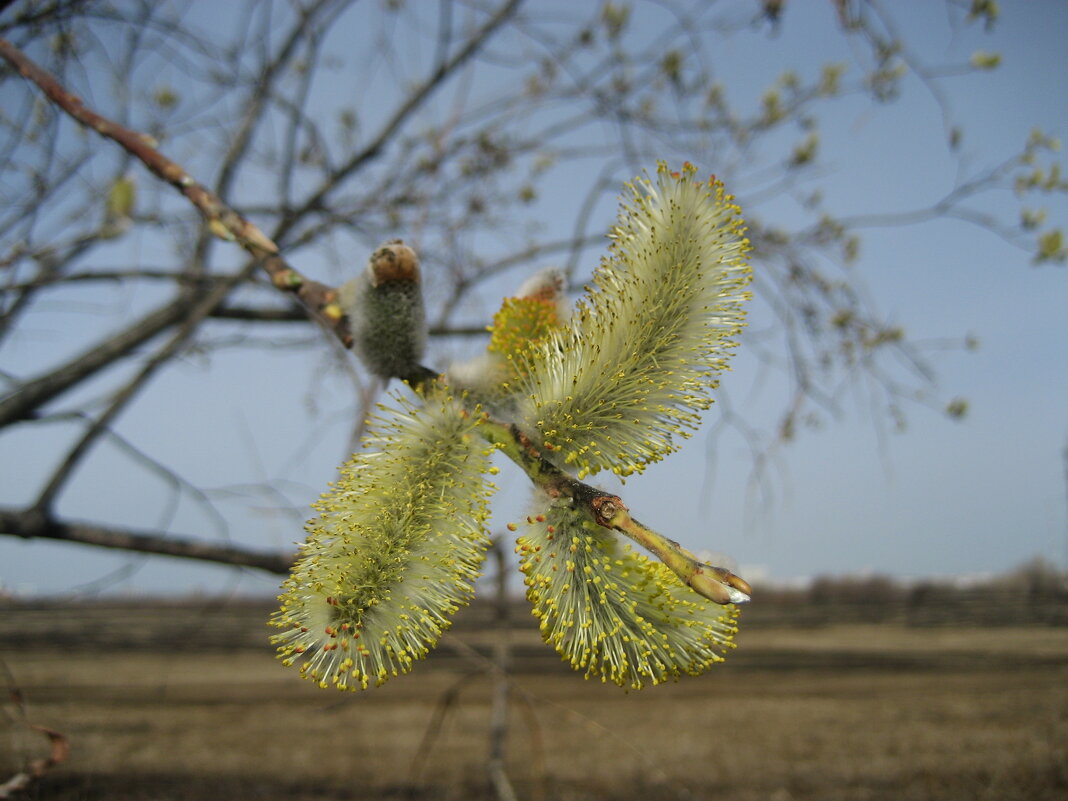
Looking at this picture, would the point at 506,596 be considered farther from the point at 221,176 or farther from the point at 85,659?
the point at 85,659

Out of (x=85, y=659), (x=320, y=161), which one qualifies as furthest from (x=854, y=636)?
(x=320, y=161)

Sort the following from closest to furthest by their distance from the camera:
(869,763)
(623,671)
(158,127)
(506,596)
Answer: (623,671) < (506,596) < (158,127) < (869,763)

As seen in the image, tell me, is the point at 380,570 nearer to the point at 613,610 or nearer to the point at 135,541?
the point at 613,610

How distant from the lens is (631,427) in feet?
2.19

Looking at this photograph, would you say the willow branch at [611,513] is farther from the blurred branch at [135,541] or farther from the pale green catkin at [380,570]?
the blurred branch at [135,541]

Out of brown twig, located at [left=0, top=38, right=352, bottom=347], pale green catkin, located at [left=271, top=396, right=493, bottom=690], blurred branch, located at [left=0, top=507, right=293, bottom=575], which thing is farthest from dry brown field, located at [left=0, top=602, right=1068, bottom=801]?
pale green catkin, located at [left=271, top=396, right=493, bottom=690]

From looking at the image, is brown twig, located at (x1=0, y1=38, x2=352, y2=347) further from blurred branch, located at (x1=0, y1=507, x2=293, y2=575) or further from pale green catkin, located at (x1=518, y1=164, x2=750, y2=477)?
blurred branch, located at (x1=0, y1=507, x2=293, y2=575)

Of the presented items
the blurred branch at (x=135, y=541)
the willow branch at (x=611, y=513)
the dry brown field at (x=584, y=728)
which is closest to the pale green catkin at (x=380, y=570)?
the willow branch at (x=611, y=513)

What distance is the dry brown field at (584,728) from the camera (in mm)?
6959

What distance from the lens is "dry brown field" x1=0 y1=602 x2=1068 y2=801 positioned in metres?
6.96

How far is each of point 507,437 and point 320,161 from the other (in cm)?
326

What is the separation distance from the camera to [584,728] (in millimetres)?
7629

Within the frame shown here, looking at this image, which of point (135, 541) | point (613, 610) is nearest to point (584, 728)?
point (135, 541)

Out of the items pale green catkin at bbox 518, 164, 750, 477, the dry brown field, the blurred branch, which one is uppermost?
pale green catkin at bbox 518, 164, 750, 477
